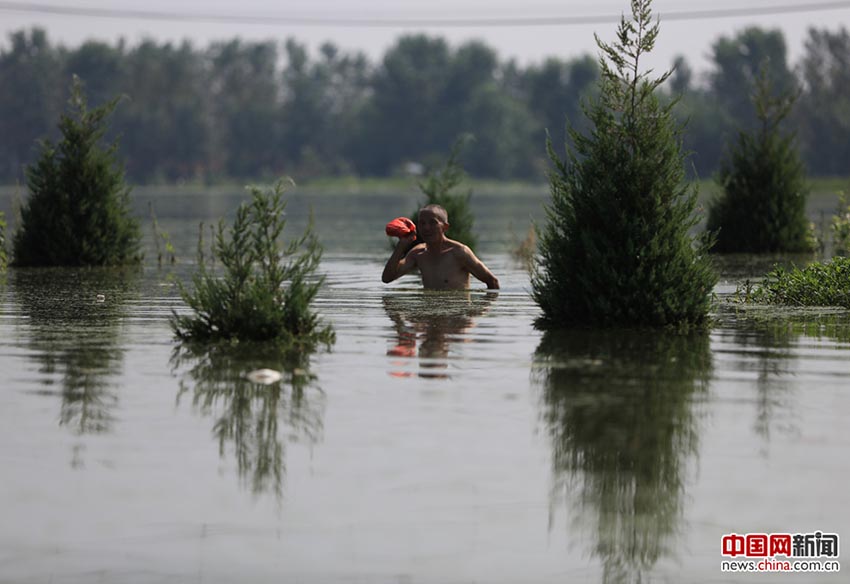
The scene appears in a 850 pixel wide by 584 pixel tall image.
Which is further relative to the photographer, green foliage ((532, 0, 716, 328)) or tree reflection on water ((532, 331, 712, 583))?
green foliage ((532, 0, 716, 328))

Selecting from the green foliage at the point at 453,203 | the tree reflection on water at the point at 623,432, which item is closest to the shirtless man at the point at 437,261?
the tree reflection on water at the point at 623,432

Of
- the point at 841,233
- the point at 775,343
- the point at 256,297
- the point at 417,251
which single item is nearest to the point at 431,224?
the point at 417,251

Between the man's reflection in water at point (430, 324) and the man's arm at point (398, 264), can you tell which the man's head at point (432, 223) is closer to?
the man's arm at point (398, 264)

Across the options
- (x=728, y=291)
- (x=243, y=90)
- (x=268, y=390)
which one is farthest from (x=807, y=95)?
(x=268, y=390)

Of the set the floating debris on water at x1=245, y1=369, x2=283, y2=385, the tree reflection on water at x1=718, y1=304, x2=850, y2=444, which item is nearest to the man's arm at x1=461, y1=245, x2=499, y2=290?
the tree reflection on water at x1=718, y1=304, x2=850, y2=444

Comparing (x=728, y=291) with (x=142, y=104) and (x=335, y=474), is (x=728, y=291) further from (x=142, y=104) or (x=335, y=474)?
(x=142, y=104)

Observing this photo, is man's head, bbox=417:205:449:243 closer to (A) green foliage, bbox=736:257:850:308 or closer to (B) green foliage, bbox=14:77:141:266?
(A) green foliage, bbox=736:257:850:308

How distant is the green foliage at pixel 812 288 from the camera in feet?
50.8

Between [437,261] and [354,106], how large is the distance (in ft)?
501

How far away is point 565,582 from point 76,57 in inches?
5764

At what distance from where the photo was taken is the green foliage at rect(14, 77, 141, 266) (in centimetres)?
2208

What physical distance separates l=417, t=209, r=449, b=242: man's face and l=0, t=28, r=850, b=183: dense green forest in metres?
112

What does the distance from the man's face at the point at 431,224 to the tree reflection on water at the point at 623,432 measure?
3959 millimetres

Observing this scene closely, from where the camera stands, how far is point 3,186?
133500mm
